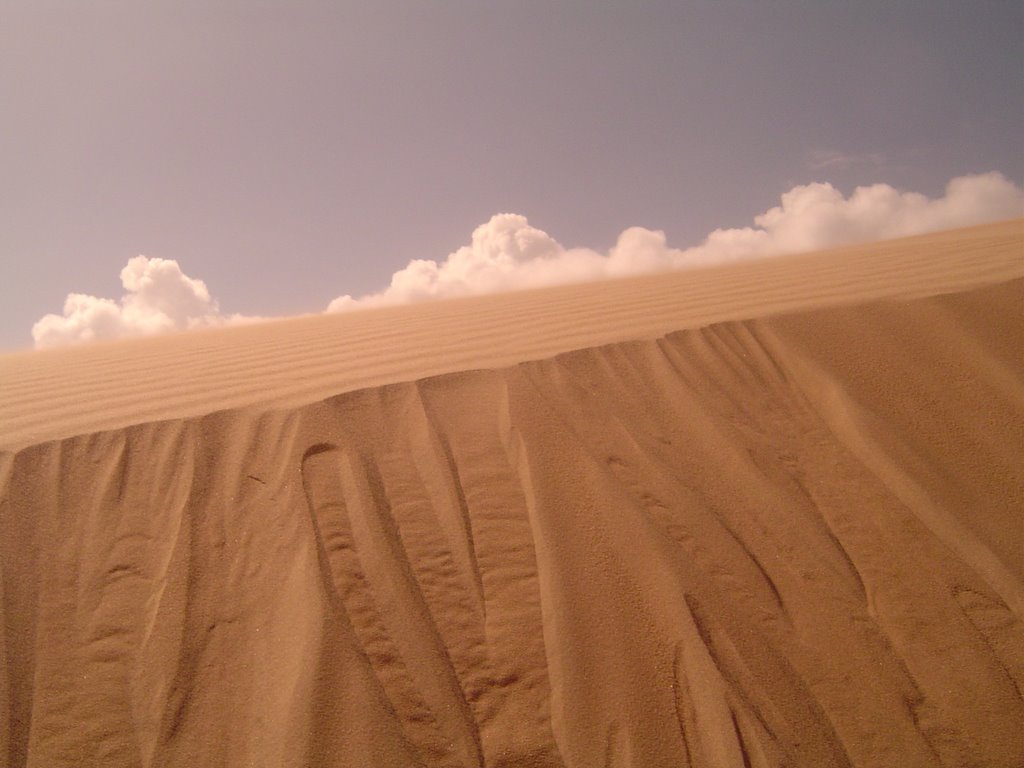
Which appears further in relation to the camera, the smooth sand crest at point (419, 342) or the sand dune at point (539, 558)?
the smooth sand crest at point (419, 342)

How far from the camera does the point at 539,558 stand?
2.21 metres

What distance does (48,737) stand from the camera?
1715 mm

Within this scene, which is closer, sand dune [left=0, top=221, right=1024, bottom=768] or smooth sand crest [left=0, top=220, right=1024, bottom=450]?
sand dune [left=0, top=221, right=1024, bottom=768]

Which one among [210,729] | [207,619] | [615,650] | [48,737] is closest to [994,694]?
[615,650]

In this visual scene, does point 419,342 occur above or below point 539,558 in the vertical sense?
above

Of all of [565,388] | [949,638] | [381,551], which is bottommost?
[949,638]

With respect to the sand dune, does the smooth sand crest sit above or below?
above

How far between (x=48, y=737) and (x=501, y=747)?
4.46 ft

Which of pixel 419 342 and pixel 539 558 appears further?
pixel 419 342

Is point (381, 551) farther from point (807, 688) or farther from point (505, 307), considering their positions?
point (505, 307)

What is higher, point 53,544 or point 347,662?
point 53,544

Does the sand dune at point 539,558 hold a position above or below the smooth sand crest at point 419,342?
below

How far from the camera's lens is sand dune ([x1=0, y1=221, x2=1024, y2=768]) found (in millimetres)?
1750

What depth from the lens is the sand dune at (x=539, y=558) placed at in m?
1.75
